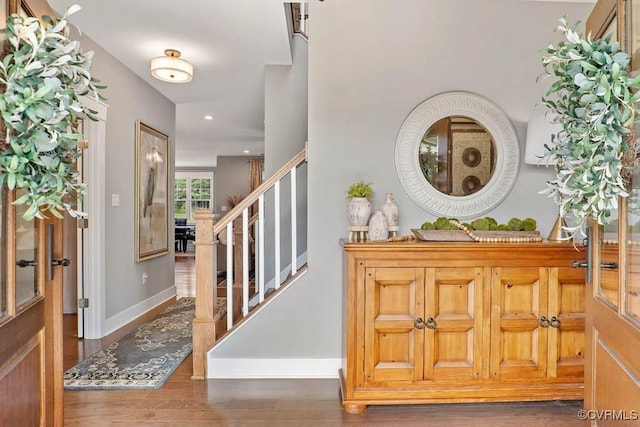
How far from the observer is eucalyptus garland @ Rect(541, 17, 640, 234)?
3.32 feet

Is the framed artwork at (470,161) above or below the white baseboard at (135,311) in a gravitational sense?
above

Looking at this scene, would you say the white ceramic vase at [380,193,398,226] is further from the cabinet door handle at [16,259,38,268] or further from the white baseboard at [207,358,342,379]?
the cabinet door handle at [16,259,38,268]

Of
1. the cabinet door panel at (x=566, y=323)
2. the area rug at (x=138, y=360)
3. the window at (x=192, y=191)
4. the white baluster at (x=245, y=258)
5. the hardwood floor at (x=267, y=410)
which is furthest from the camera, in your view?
the window at (x=192, y=191)

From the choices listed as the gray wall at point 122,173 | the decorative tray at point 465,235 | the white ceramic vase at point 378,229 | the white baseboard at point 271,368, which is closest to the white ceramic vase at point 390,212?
the white ceramic vase at point 378,229

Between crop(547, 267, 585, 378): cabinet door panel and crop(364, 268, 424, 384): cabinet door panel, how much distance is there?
79cm

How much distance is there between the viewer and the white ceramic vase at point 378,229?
2.27 m

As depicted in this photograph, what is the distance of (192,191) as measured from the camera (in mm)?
11328

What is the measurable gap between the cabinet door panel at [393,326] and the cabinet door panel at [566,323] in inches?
31.0

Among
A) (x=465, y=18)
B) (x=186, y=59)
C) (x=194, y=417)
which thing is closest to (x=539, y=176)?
(x=465, y=18)

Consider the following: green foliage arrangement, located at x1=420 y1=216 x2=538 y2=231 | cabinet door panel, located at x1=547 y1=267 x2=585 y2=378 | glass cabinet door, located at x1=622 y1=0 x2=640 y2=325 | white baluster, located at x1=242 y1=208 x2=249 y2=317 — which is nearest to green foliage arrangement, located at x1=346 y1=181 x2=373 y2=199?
green foliage arrangement, located at x1=420 y1=216 x2=538 y2=231

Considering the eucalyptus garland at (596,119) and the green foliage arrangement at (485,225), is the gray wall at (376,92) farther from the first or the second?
the eucalyptus garland at (596,119)

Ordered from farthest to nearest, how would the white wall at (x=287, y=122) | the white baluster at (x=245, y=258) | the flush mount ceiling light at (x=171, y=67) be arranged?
the white wall at (x=287, y=122) < the flush mount ceiling light at (x=171, y=67) < the white baluster at (x=245, y=258)

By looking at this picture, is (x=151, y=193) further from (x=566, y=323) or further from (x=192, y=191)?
(x=192, y=191)

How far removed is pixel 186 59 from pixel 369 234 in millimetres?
2566
